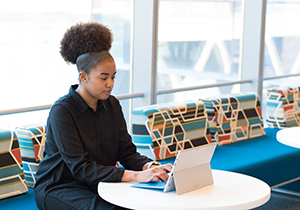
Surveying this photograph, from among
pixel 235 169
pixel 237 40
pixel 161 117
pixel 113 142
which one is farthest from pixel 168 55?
pixel 113 142

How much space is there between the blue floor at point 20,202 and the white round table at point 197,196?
598mm

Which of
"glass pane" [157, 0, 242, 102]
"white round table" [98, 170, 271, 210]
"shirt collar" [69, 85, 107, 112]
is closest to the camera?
"white round table" [98, 170, 271, 210]

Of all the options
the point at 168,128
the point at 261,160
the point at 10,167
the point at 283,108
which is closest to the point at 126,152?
the point at 10,167

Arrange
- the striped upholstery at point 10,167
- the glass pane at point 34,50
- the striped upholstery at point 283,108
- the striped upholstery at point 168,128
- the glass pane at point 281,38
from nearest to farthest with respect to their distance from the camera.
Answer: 1. the striped upholstery at point 10,167
2. the striped upholstery at point 168,128
3. the glass pane at point 34,50
4. the striped upholstery at point 283,108
5. the glass pane at point 281,38

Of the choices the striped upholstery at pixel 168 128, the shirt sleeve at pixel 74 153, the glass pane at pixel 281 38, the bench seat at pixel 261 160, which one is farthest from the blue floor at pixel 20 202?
the glass pane at pixel 281 38

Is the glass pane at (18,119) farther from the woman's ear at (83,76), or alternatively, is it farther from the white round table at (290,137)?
the white round table at (290,137)

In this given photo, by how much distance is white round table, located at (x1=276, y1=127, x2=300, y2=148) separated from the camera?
2.55 m

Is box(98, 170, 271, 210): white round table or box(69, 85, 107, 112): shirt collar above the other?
box(69, 85, 107, 112): shirt collar

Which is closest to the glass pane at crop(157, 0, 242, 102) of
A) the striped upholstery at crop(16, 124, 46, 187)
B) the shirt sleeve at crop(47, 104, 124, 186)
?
the striped upholstery at crop(16, 124, 46, 187)

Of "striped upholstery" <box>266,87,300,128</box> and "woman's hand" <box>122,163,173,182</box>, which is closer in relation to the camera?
"woman's hand" <box>122,163,173,182</box>

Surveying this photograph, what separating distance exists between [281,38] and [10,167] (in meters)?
4.83

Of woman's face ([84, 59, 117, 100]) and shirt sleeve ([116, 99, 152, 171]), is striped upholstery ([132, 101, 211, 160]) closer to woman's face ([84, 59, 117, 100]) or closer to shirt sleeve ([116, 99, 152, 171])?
shirt sleeve ([116, 99, 152, 171])

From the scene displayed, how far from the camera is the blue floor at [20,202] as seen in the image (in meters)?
2.05

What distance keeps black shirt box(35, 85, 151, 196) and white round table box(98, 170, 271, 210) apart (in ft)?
0.49
